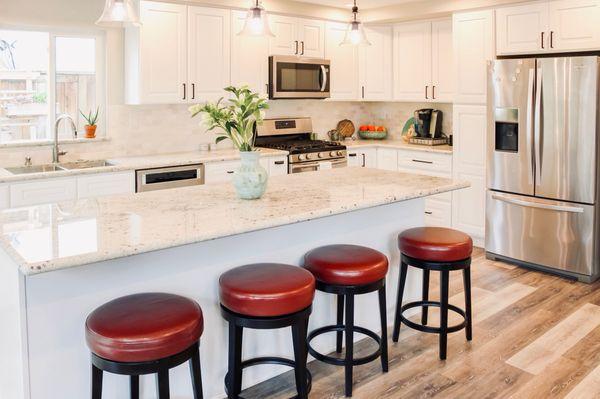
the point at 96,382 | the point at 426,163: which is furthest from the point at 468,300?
the point at 426,163

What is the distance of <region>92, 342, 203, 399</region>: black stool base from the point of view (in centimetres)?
187

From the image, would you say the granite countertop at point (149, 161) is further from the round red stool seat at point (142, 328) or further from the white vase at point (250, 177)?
the round red stool seat at point (142, 328)

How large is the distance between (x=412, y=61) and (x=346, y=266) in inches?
162

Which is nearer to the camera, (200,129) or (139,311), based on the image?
(139,311)

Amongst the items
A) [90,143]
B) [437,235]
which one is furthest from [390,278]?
[90,143]

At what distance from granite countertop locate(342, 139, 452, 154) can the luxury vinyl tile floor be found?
189cm

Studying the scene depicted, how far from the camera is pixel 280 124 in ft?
19.9

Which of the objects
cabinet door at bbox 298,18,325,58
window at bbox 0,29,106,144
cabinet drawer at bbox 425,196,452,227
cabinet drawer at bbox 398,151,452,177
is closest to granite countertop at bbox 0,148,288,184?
window at bbox 0,29,106,144

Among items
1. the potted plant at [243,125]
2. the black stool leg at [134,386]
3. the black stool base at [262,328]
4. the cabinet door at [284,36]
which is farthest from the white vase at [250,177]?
the cabinet door at [284,36]

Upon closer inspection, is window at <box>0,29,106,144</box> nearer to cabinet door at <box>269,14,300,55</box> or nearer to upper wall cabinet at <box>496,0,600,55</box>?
cabinet door at <box>269,14,300,55</box>

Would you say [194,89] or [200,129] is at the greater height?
[194,89]

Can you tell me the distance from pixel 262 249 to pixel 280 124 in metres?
3.51

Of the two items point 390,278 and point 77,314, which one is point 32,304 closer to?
point 77,314

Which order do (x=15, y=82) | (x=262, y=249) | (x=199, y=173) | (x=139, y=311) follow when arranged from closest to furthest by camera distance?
1. (x=139, y=311)
2. (x=262, y=249)
3. (x=15, y=82)
4. (x=199, y=173)
